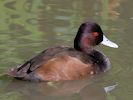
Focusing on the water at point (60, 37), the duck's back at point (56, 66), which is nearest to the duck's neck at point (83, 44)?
the duck's back at point (56, 66)

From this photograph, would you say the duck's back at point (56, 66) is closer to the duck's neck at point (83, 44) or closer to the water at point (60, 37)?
the water at point (60, 37)

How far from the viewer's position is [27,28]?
942cm

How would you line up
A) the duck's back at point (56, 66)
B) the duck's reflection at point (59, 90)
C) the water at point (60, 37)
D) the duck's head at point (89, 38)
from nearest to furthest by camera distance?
the duck's reflection at point (59, 90)
the water at point (60, 37)
the duck's back at point (56, 66)
the duck's head at point (89, 38)

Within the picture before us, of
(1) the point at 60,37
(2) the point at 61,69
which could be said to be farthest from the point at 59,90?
(1) the point at 60,37

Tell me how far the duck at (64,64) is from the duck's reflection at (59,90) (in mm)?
74

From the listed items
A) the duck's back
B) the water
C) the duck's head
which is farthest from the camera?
the duck's head

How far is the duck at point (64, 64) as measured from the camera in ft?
24.9

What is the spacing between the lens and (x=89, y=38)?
26.9 feet

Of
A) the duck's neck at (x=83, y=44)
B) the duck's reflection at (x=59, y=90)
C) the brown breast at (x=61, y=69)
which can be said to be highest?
the duck's neck at (x=83, y=44)

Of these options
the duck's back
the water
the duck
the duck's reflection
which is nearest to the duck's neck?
the duck

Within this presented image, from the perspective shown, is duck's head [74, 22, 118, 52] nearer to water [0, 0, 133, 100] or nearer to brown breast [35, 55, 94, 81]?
water [0, 0, 133, 100]

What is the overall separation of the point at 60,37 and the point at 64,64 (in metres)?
1.43

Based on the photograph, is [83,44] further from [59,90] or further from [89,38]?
[59,90]

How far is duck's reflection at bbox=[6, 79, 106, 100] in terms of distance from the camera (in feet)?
23.8
